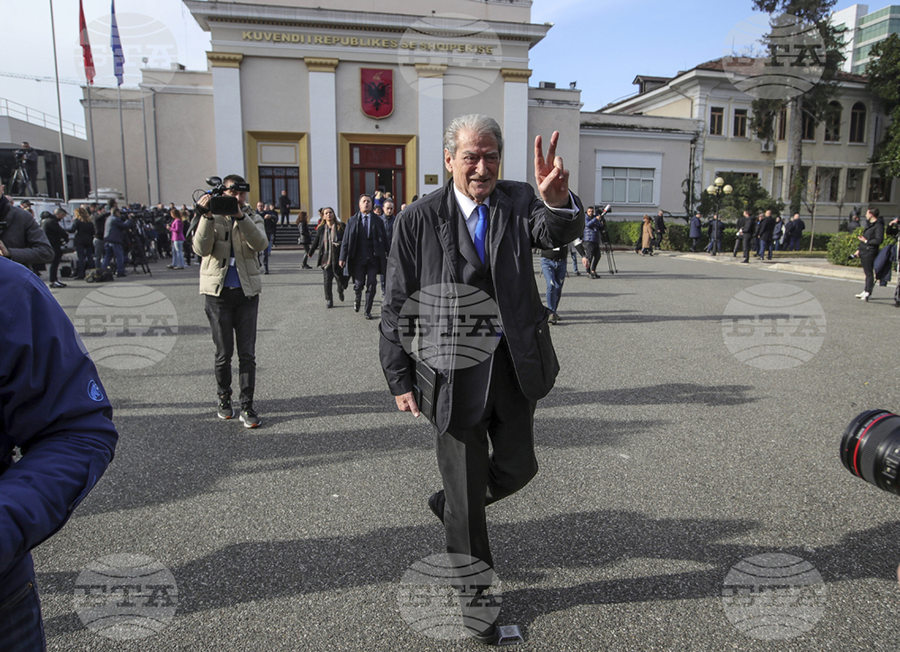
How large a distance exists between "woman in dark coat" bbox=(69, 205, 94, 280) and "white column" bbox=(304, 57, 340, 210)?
17.9 meters

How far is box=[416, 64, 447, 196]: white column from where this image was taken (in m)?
33.8

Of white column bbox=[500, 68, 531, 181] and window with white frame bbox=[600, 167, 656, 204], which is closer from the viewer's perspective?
white column bbox=[500, 68, 531, 181]

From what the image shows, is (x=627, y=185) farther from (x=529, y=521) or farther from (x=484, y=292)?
(x=484, y=292)

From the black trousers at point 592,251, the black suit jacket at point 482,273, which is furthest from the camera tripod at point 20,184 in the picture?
the black suit jacket at point 482,273

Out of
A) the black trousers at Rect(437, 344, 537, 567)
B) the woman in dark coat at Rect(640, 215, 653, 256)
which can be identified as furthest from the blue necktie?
the woman in dark coat at Rect(640, 215, 653, 256)

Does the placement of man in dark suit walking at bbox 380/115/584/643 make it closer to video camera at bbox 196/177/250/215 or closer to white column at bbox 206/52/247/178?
video camera at bbox 196/177/250/215

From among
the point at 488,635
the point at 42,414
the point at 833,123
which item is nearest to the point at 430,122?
the point at 833,123

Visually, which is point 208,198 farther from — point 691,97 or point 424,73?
point 691,97

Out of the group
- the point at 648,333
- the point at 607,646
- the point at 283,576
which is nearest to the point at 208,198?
the point at 283,576

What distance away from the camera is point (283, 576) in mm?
3002

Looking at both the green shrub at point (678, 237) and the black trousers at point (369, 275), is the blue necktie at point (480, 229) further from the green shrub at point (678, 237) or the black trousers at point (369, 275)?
the green shrub at point (678, 237)

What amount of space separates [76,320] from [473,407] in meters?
10.7

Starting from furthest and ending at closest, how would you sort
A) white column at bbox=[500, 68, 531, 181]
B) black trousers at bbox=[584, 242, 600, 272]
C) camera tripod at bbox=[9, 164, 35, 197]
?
white column at bbox=[500, 68, 531, 181]
camera tripod at bbox=[9, 164, 35, 197]
black trousers at bbox=[584, 242, 600, 272]

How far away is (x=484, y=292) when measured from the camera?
101 inches
